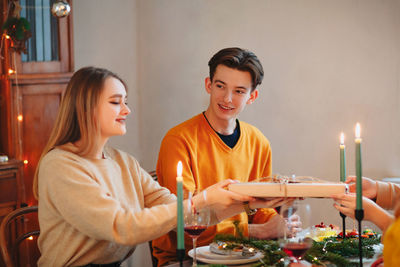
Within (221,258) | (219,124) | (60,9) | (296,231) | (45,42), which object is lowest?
(221,258)

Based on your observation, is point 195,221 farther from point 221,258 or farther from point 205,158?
point 205,158

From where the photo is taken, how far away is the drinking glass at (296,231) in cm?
143

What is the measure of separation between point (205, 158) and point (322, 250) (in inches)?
32.5

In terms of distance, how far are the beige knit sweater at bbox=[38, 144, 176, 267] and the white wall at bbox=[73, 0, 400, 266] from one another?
2040 mm

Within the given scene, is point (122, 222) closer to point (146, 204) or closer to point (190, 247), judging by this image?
point (146, 204)

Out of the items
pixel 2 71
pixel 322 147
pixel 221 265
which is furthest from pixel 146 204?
pixel 322 147

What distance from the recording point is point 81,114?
176 cm

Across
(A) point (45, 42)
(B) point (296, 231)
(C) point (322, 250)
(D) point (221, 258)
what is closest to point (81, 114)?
(D) point (221, 258)

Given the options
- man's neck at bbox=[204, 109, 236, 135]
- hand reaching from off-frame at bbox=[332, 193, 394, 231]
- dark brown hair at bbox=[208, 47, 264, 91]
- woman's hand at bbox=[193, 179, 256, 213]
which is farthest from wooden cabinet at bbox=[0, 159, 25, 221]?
hand reaching from off-frame at bbox=[332, 193, 394, 231]

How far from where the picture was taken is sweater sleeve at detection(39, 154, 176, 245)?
1.60 metres

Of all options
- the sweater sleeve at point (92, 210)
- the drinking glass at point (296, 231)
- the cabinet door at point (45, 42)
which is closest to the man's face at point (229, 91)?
the sweater sleeve at point (92, 210)

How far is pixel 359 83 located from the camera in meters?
3.49

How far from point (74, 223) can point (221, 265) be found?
470mm

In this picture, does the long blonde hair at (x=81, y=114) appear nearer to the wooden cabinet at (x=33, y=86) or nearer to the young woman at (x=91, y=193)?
the young woman at (x=91, y=193)
